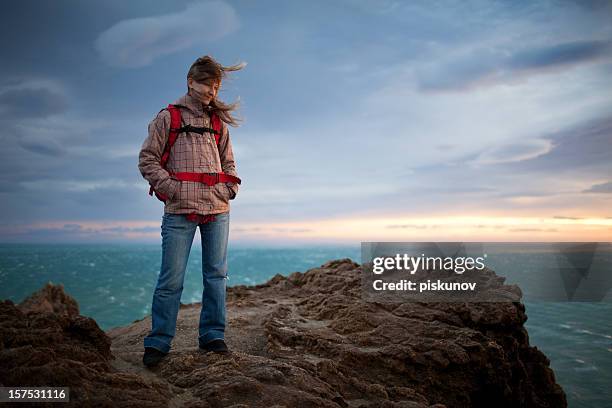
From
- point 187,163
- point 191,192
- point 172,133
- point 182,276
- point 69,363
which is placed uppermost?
point 172,133

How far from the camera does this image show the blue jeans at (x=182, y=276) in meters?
3.55

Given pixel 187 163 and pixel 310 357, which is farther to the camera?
pixel 310 357

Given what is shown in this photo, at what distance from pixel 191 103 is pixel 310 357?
2.72 meters

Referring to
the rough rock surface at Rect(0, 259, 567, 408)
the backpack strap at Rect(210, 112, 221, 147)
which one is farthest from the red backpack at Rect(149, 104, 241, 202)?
the rough rock surface at Rect(0, 259, 567, 408)

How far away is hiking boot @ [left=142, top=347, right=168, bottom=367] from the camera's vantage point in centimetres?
339

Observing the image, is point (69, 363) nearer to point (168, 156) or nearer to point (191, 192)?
point (191, 192)

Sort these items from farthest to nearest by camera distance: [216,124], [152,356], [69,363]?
[216,124] → [152,356] → [69,363]

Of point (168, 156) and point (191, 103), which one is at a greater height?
point (191, 103)

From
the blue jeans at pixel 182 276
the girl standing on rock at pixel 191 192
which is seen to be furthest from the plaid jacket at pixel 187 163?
the blue jeans at pixel 182 276

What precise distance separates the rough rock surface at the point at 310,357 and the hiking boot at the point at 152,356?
61 millimetres

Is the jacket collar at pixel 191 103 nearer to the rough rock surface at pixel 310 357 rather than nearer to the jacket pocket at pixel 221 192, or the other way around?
the jacket pocket at pixel 221 192

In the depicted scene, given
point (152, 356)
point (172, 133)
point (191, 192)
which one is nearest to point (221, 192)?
point (191, 192)

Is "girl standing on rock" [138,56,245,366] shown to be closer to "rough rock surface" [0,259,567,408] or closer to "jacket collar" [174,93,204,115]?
"jacket collar" [174,93,204,115]

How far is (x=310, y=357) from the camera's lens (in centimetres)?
391
